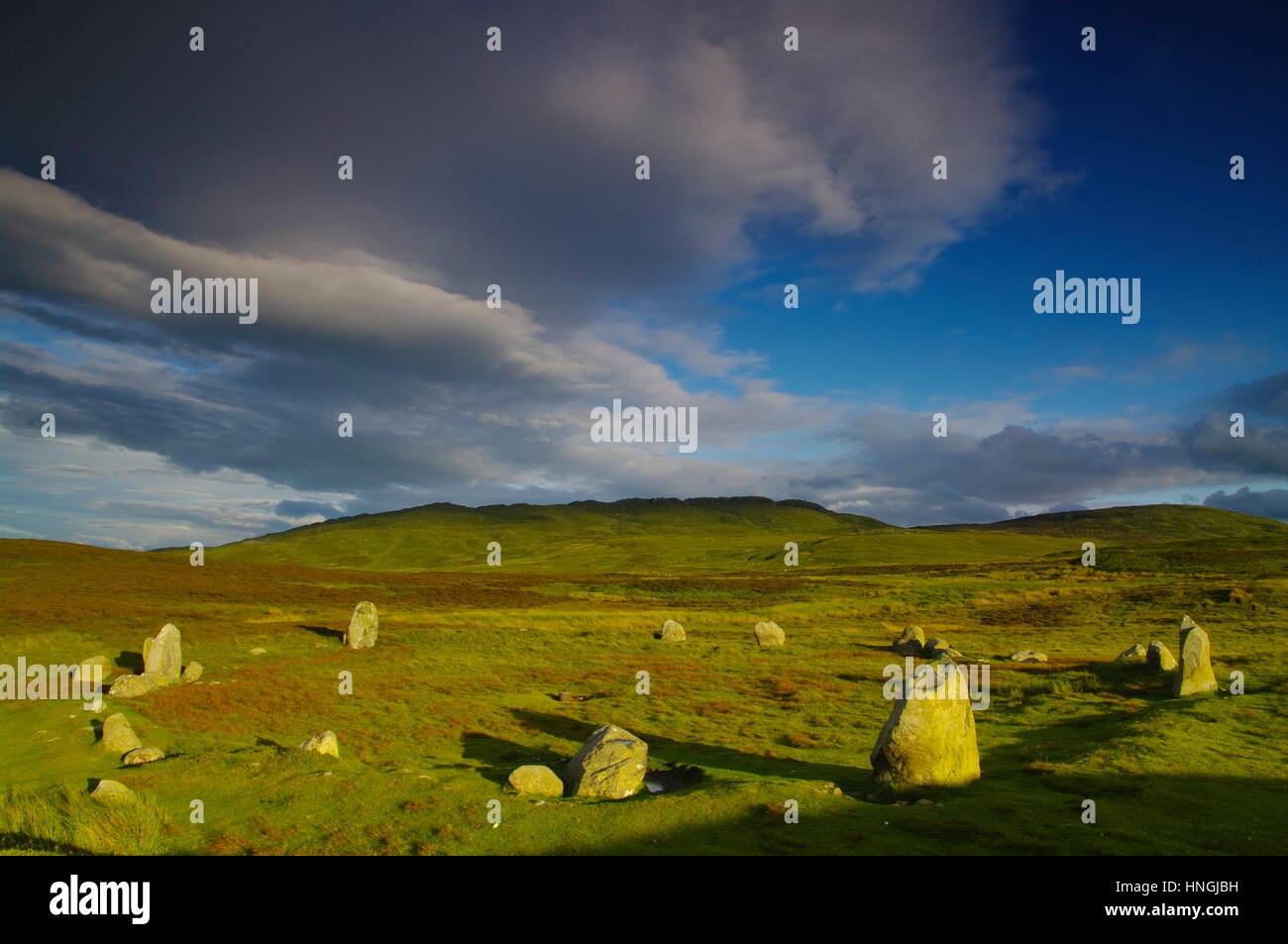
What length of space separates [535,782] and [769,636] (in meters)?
37.2

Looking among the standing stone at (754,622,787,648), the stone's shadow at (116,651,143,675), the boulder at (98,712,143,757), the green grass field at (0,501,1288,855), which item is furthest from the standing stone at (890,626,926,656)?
the stone's shadow at (116,651,143,675)

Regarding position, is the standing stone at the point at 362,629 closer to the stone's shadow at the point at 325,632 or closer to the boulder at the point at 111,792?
the stone's shadow at the point at 325,632

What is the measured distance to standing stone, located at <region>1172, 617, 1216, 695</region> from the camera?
96.6ft

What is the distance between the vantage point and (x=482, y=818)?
1480 centimetres

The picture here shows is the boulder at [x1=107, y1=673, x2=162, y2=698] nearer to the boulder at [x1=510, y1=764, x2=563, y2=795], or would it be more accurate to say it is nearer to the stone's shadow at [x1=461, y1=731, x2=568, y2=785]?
the stone's shadow at [x1=461, y1=731, x2=568, y2=785]

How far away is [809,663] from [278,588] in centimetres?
6587

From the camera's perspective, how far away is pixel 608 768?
18484mm

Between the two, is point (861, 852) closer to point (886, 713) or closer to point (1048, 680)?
point (886, 713)

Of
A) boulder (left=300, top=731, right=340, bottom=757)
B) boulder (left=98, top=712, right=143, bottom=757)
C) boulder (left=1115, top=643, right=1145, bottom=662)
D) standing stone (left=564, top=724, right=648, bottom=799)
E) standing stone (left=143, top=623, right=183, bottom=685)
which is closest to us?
standing stone (left=564, top=724, right=648, bottom=799)

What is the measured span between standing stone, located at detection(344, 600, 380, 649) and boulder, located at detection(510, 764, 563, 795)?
122 ft

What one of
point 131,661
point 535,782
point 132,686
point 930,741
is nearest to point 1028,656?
point 930,741

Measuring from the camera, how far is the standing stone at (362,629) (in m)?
50.5

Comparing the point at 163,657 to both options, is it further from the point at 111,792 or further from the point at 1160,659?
the point at 1160,659

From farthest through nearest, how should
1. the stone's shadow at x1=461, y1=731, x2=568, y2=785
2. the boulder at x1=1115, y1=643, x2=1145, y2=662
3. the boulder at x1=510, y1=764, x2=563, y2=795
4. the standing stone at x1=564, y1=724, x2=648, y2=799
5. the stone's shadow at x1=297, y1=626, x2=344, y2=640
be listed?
the stone's shadow at x1=297, y1=626, x2=344, y2=640 < the boulder at x1=1115, y1=643, x2=1145, y2=662 < the stone's shadow at x1=461, y1=731, x2=568, y2=785 < the standing stone at x1=564, y1=724, x2=648, y2=799 < the boulder at x1=510, y1=764, x2=563, y2=795
